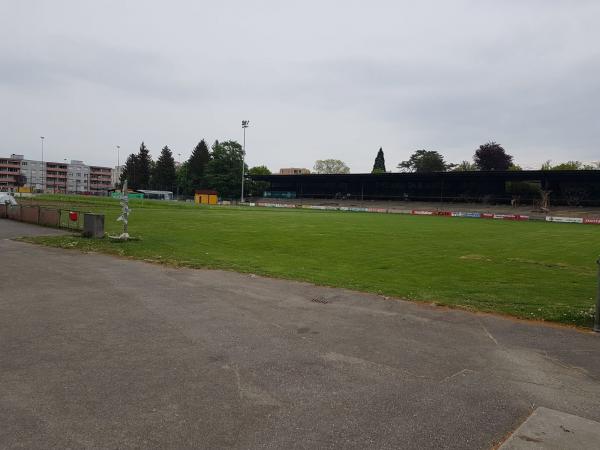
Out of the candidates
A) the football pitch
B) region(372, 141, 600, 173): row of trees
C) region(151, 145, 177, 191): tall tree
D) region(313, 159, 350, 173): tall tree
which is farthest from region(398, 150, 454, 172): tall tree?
the football pitch

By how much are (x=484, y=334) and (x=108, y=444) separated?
19.8 ft

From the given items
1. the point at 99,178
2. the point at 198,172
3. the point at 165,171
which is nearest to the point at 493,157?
the point at 198,172

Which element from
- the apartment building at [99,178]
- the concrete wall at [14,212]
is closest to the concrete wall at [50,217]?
the concrete wall at [14,212]

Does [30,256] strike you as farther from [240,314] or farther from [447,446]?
[447,446]

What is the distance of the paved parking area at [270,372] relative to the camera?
4.06 metres

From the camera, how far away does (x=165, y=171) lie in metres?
134

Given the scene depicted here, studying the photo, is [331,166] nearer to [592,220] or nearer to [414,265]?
[592,220]

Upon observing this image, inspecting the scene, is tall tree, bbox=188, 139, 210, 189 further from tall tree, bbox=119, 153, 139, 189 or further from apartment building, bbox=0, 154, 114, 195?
apartment building, bbox=0, 154, 114, 195

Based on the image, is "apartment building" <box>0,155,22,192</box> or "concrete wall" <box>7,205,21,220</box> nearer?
"concrete wall" <box>7,205,21,220</box>

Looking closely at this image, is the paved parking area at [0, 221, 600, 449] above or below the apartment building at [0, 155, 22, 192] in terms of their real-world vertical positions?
below

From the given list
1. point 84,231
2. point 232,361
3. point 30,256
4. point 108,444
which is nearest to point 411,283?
point 232,361

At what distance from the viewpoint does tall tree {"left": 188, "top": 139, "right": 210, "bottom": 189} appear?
127m

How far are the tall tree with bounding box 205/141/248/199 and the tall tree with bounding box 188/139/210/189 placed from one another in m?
8.46

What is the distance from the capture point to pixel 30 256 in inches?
559
